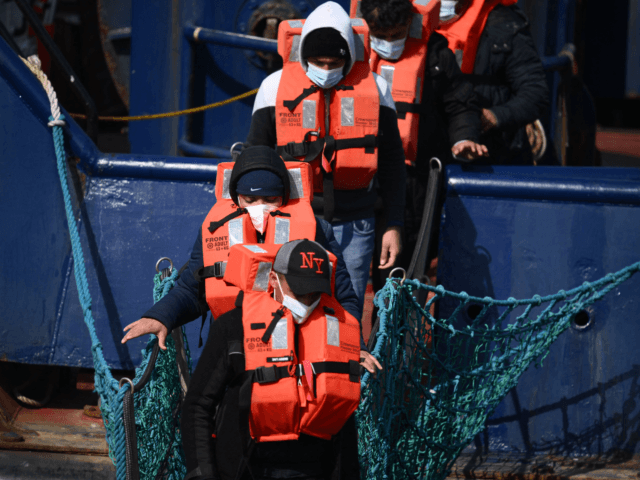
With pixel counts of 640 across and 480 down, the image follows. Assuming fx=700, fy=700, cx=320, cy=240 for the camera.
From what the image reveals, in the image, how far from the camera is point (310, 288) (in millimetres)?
2246

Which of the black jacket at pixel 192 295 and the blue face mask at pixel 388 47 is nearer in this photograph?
the black jacket at pixel 192 295

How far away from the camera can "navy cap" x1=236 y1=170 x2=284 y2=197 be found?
2852mm

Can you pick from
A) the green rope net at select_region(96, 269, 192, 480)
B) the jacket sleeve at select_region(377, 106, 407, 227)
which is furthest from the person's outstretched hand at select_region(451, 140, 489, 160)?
the green rope net at select_region(96, 269, 192, 480)

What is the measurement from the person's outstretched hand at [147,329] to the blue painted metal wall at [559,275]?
74.4 inches

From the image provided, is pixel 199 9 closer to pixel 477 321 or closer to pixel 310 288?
pixel 477 321

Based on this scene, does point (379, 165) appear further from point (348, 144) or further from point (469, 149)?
point (469, 149)

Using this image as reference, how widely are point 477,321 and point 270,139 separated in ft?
4.81

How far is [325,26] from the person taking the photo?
10.7 ft

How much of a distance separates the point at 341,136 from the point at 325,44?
1.51ft

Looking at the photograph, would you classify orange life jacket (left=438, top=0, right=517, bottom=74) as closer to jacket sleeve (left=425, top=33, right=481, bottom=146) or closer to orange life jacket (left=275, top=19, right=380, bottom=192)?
jacket sleeve (left=425, top=33, right=481, bottom=146)

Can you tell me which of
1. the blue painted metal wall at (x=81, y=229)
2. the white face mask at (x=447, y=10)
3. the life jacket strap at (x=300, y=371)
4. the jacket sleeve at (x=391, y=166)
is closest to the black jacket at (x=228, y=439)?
the life jacket strap at (x=300, y=371)

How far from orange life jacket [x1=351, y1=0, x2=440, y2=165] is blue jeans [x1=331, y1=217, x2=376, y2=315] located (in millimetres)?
755

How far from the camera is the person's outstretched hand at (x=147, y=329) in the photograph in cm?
253

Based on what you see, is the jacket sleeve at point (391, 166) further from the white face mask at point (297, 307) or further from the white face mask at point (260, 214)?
the white face mask at point (297, 307)
